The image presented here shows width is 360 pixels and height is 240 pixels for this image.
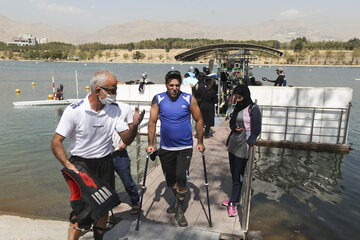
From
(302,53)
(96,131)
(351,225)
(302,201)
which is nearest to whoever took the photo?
(96,131)

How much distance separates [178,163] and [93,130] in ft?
5.30

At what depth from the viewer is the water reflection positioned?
814 cm

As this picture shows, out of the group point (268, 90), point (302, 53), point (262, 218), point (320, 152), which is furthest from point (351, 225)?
point (302, 53)

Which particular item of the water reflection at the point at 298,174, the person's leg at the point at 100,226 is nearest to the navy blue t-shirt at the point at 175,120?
the person's leg at the point at 100,226

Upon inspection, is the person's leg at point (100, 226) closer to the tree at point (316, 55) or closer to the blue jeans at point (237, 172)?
the blue jeans at point (237, 172)

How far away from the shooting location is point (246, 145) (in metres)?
4.59

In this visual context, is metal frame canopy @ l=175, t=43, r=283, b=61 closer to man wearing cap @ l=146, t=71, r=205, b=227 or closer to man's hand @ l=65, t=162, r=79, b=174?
man wearing cap @ l=146, t=71, r=205, b=227

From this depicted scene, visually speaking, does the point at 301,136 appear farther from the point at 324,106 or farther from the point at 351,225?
the point at 351,225

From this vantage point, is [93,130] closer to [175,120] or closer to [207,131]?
[175,120]

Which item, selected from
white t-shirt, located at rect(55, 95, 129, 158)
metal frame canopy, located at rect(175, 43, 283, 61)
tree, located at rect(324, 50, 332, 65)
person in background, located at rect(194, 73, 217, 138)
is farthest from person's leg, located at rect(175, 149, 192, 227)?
tree, located at rect(324, 50, 332, 65)

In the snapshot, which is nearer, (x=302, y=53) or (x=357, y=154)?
(x=357, y=154)

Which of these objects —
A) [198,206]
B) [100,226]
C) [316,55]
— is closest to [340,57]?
[316,55]

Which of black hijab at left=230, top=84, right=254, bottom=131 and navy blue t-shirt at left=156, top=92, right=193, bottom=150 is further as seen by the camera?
black hijab at left=230, top=84, right=254, bottom=131

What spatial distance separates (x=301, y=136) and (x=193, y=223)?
8.11 metres
